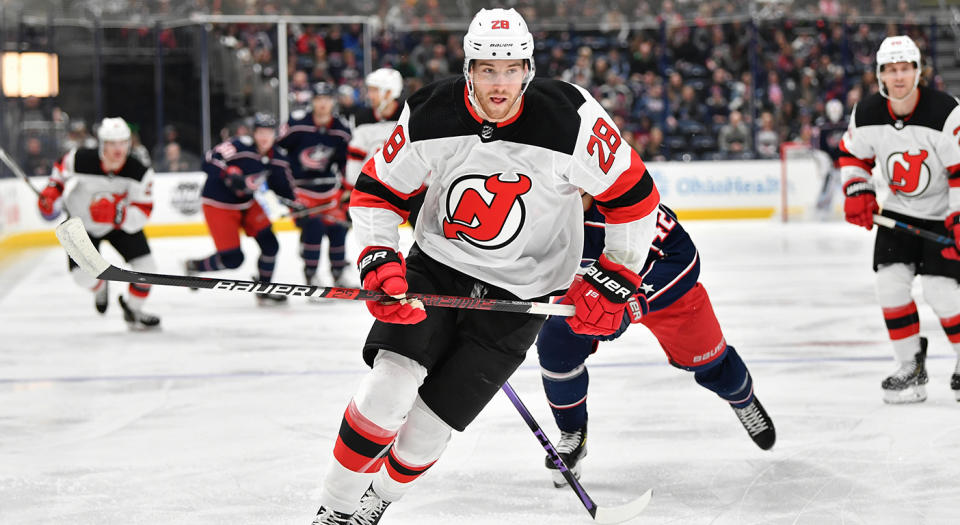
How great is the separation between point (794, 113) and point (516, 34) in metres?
10.3

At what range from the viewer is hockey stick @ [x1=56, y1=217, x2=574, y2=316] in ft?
6.56

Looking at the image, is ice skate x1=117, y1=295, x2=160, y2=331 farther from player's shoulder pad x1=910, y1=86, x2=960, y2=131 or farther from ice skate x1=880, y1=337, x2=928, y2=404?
player's shoulder pad x1=910, y1=86, x2=960, y2=131

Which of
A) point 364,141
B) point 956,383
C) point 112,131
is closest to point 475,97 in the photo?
point 956,383

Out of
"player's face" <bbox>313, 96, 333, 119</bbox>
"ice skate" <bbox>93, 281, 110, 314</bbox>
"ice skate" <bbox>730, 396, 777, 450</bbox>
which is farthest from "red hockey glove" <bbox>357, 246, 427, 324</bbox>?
"player's face" <bbox>313, 96, 333, 119</bbox>

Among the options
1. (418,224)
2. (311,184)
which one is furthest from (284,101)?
(418,224)

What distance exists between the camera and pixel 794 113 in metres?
11.8

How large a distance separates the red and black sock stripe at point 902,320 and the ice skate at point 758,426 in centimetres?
87

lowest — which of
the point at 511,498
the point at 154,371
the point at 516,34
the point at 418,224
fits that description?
the point at 154,371

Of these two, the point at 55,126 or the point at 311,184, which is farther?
the point at 55,126

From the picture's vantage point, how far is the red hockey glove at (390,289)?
6.82ft

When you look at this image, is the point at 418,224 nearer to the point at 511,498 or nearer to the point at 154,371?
the point at 511,498

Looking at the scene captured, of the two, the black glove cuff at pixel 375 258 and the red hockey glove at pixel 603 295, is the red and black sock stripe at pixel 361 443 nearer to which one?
the black glove cuff at pixel 375 258

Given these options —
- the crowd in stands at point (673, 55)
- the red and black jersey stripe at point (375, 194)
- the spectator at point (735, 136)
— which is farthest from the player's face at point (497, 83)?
the crowd in stands at point (673, 55)

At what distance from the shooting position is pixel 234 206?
6.34m
